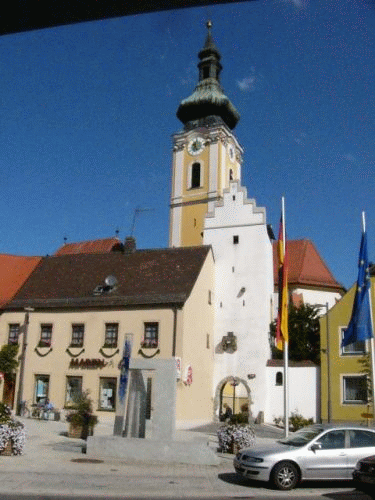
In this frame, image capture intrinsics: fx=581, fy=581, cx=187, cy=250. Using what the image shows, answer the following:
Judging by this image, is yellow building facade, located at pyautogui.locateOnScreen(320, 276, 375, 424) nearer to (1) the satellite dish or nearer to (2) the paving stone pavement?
(1) the satellite dish

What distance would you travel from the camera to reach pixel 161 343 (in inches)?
1323

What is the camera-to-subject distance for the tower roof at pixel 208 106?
59812mm

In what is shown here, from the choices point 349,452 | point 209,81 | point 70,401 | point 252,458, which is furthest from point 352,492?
point 209,81

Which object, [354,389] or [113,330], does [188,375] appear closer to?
[113,330]

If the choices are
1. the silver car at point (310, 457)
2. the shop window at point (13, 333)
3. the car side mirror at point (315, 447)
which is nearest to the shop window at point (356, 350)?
the shop window at point (13, 333)

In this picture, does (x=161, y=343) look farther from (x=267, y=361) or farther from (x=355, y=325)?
(x=355, y=325)

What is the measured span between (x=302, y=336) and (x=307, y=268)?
12.0 meters

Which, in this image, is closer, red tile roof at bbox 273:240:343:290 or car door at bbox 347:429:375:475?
car door at bbox 347:429:375:475

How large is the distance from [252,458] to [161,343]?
20334mm

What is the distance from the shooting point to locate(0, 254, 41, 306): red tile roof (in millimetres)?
39812

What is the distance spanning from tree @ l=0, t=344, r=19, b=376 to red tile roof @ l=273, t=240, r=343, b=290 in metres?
22.7

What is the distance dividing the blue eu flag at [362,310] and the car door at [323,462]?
716 cm

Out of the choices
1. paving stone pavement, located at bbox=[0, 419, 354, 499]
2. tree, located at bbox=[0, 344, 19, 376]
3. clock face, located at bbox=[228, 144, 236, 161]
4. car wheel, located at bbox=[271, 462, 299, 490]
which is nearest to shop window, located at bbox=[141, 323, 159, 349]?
tree, located at bbox=[0, 344, 19, 376]

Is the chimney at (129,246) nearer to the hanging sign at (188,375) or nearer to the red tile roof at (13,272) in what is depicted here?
the red tile roof at (13,272)
